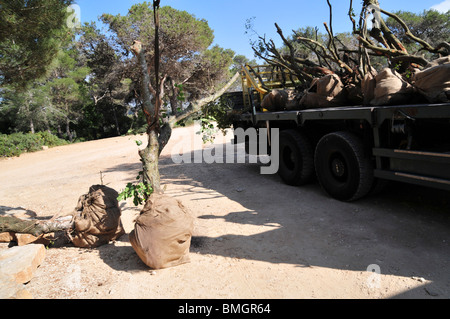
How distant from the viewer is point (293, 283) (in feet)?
9.64

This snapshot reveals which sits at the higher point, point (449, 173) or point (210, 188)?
point (449, 173)

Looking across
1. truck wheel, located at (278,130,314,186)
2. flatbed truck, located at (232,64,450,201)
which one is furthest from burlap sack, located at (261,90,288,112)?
truck wheel, located at (278,130,314,186)

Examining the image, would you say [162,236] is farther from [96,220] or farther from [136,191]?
[96,220]

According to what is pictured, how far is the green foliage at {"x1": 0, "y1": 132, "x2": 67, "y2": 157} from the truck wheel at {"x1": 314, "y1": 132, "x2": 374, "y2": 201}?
661 inches

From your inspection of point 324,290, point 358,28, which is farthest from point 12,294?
point 358,28

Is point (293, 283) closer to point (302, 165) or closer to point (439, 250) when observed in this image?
point (439, 250)

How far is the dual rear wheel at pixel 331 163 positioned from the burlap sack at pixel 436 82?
44.6 inches

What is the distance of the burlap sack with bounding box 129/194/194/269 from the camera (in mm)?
3303

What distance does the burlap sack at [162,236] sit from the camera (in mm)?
3303

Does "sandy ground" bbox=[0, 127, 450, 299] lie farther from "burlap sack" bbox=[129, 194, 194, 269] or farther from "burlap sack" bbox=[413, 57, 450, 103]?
"burlap sack" bbox=[413, 57, 450, 103]

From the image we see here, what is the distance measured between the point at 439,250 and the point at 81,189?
670 cm

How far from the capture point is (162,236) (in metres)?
3.30

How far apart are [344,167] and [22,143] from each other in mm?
18079

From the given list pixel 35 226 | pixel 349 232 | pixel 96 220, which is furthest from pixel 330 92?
pixel 35 226
